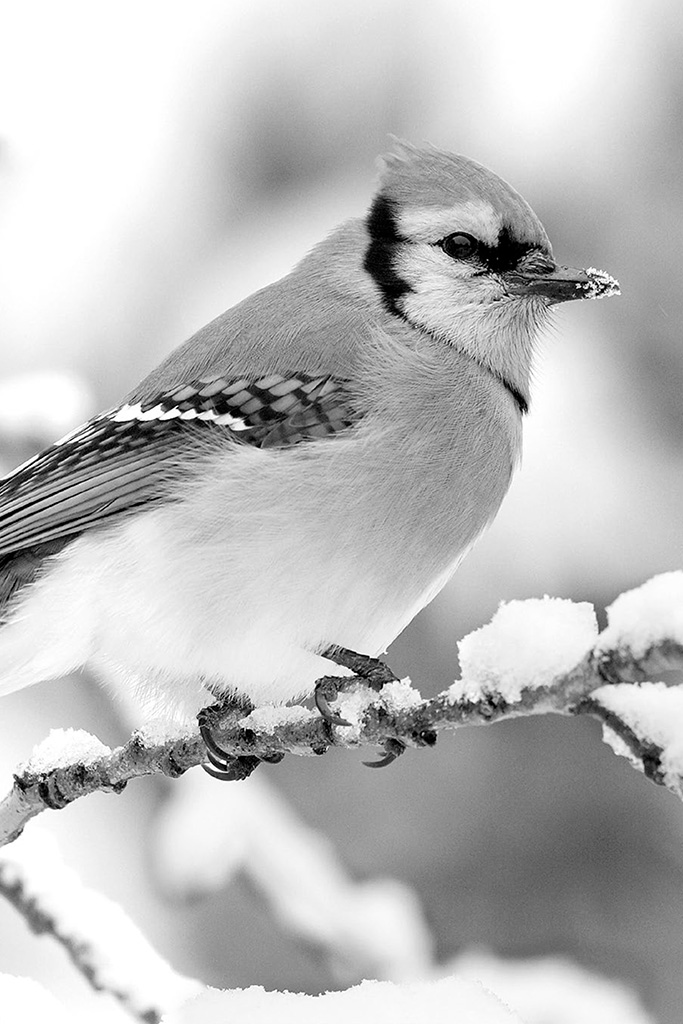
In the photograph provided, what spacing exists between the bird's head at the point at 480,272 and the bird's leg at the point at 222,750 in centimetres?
75

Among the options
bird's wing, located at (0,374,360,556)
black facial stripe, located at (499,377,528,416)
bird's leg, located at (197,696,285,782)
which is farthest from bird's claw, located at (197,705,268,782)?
black facial stripe, located at (499,377,528,416)

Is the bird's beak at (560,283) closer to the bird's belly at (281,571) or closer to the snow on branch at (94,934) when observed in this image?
the bird's belly at (281,571)

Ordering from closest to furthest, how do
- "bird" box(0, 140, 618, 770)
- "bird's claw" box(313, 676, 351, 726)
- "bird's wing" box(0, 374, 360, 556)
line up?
"bird's claw" box(313, 676, 351, 726), "bird" box(0, 140, 618, 770), "bird's wing" box(0, 374, 360, 556)

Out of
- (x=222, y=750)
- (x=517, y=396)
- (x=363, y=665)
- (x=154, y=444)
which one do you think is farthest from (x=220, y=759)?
(x=517, y=396)

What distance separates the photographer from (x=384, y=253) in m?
2.51

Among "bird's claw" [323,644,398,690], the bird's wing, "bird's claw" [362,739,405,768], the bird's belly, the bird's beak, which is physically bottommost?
"bird's claw" [362,739,405,768]

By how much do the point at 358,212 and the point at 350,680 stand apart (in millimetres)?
1350

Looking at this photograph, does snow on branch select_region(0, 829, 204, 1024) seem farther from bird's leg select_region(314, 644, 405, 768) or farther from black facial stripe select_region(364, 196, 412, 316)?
black facial stripe select_region(364, 196, 412, 316)

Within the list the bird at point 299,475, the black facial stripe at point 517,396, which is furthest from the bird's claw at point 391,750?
the black facial stripe at point 517,396

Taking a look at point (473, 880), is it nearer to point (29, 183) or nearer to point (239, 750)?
point (239, 750)

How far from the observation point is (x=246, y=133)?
380 cm

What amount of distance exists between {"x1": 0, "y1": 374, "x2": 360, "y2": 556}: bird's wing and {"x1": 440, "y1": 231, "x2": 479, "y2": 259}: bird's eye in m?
0.38

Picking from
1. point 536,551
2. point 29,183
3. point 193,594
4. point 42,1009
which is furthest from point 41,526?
point 29,183

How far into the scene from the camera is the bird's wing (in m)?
2.19
